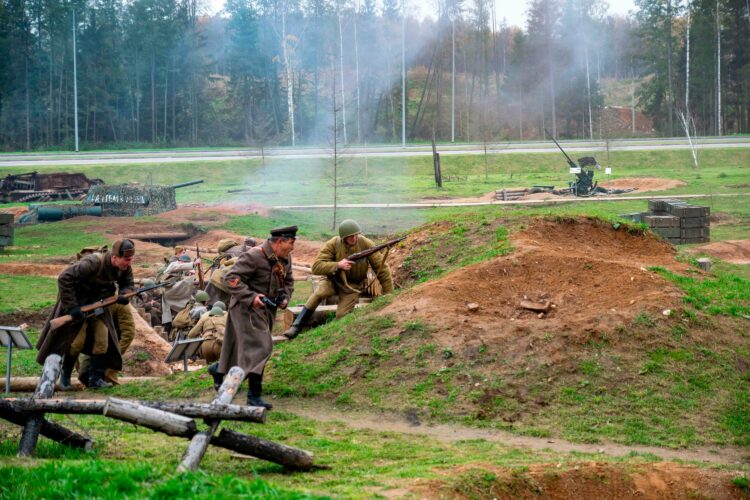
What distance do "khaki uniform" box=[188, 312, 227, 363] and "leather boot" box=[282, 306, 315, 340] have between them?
3.16ft

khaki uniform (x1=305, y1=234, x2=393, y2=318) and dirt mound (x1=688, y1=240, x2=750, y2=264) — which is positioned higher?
khaki uniform (x1=305, y1=234, x2=393, y2=318)

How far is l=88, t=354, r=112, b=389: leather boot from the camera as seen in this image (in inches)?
489

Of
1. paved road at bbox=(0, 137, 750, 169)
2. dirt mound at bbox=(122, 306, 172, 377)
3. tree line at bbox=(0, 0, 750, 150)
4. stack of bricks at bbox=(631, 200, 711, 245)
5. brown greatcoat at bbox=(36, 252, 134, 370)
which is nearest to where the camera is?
brown greatcoat at bbox=(36, 252, 134, 370)

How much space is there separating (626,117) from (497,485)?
7391cm

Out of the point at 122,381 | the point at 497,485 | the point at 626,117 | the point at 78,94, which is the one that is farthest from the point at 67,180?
the point at 626,117

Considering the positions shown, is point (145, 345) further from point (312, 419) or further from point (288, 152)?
point (288, 152)

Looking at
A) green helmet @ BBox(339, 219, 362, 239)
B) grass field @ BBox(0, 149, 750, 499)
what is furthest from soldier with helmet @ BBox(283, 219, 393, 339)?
grass field @ BBox(0, 149, 750, 499)

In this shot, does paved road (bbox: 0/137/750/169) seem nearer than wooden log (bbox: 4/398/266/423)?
No

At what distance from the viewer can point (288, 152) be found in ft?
184

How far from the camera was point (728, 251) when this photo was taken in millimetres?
23922

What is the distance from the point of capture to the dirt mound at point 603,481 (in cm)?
791

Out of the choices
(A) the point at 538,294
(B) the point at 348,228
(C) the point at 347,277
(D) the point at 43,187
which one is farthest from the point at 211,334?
(D) the point at 43,187

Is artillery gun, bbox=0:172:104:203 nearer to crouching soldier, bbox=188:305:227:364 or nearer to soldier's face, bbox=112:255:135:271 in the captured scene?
crouching soldier, bbox=188:305:227:364

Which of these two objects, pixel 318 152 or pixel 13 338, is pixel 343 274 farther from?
pixel 318 152
